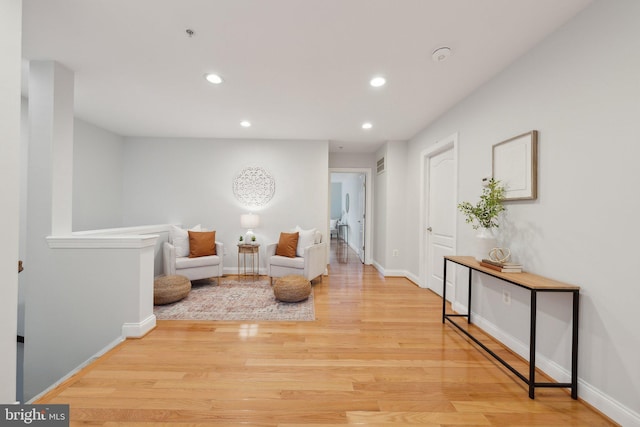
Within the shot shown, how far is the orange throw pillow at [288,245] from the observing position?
13.5 feet

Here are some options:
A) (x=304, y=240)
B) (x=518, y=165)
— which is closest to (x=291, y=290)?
(x=304, y=240)

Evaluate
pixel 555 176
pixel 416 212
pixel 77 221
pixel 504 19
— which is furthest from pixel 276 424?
pixel 77 221

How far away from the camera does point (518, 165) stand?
2.11 metres

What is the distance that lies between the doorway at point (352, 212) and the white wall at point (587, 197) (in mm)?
3578

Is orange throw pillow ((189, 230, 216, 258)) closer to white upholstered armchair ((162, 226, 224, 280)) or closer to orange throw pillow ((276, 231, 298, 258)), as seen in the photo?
white upholstered armchair ((162, 226, 224, 280))

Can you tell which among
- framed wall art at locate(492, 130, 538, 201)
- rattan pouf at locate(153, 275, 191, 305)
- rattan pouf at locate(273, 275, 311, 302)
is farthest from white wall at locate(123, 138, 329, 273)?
framed wall art at locate(492, 130, 538, 201)

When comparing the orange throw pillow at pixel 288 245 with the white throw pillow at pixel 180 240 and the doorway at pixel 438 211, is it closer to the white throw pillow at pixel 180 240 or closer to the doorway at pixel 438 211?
the white throw pillow at pixel 180 240

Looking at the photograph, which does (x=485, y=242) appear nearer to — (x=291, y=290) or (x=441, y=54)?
(x=441, y=54)

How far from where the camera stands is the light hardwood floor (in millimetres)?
1468

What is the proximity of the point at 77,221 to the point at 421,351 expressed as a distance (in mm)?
4946

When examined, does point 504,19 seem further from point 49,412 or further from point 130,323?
point 130,323

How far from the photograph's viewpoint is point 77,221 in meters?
3.90

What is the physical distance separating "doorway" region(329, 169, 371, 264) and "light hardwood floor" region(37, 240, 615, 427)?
3.42 metres

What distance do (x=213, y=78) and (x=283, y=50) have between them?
2.95ft
